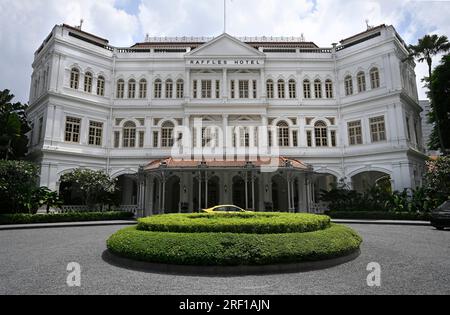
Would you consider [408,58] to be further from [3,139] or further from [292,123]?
[3,139]

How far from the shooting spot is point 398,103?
77.2ft

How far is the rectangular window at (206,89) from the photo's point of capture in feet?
88.0

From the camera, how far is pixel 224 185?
25078 millimetres

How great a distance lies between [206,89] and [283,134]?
8289 millimetres

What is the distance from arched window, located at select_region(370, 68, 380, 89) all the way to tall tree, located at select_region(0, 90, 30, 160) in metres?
30.1

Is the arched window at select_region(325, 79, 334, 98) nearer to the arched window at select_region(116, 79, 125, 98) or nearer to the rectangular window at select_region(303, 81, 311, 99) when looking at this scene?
the rectangular window at select_region(303, 81, 311, 99)

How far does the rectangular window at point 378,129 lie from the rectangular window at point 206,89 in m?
14.6

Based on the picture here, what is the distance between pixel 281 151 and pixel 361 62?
10.8 metres

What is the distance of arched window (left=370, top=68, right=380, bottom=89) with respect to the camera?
25.1 meters

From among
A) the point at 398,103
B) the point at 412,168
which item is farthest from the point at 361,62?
the point at 412,168

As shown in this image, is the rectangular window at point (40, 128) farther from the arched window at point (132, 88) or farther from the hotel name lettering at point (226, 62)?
the hotel name lettering at point (226, 62)

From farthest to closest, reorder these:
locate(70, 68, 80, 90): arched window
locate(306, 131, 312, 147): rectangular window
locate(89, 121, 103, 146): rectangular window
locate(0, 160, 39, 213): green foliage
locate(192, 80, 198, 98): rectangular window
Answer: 1. locate(192, 80, 198, 98): rectangular window
2. locate(306, 131, 312, 147): rectangular window
3. locate(89, 121, 103, 146): rectangular window
4. locate(70, 68, 80, 90): arched window
5. locate(0, 160, 39, 213): green foliage

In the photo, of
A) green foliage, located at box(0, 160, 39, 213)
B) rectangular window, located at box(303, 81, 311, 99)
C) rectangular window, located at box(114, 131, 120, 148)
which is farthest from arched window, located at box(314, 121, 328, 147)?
green foliage, located at box(0, 160, 39, 213)
